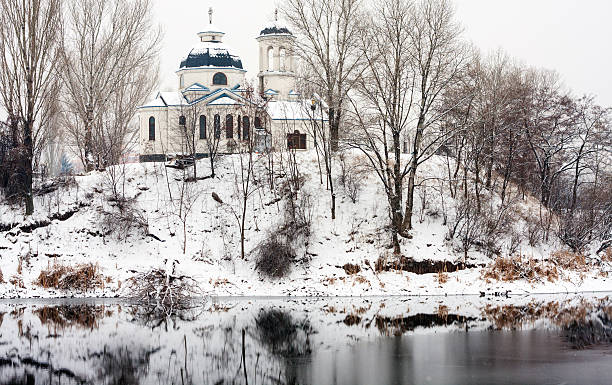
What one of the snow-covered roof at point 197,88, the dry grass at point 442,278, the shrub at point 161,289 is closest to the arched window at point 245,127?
the snow-covered roof at point 197,88

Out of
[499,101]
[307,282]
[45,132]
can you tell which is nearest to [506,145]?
[499,101]

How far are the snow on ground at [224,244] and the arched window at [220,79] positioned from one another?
1566 cm

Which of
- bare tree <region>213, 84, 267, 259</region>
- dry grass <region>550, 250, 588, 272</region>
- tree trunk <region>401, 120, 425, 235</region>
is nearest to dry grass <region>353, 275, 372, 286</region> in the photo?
tree trunk <region>401, 120, 425, 235</region>

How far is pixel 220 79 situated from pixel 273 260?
81.1 feet

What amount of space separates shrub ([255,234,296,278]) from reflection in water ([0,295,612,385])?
2.61 m

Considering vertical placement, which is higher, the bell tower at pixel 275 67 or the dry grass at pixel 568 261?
the bell tower at pixel 275 67

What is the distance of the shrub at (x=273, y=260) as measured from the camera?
31734 millimetres

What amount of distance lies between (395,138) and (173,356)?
59.5 feet

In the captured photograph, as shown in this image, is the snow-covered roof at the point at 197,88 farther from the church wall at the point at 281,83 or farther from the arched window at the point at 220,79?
the church wall at the point at 281,83

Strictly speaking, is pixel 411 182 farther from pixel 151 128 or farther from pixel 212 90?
pixel 151 128

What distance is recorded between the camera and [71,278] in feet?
100

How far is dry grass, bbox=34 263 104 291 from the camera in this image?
30547 millimetres

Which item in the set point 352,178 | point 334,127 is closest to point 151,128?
point 334,127

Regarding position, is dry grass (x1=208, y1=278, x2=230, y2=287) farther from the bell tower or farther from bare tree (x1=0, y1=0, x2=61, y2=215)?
the bell tower
